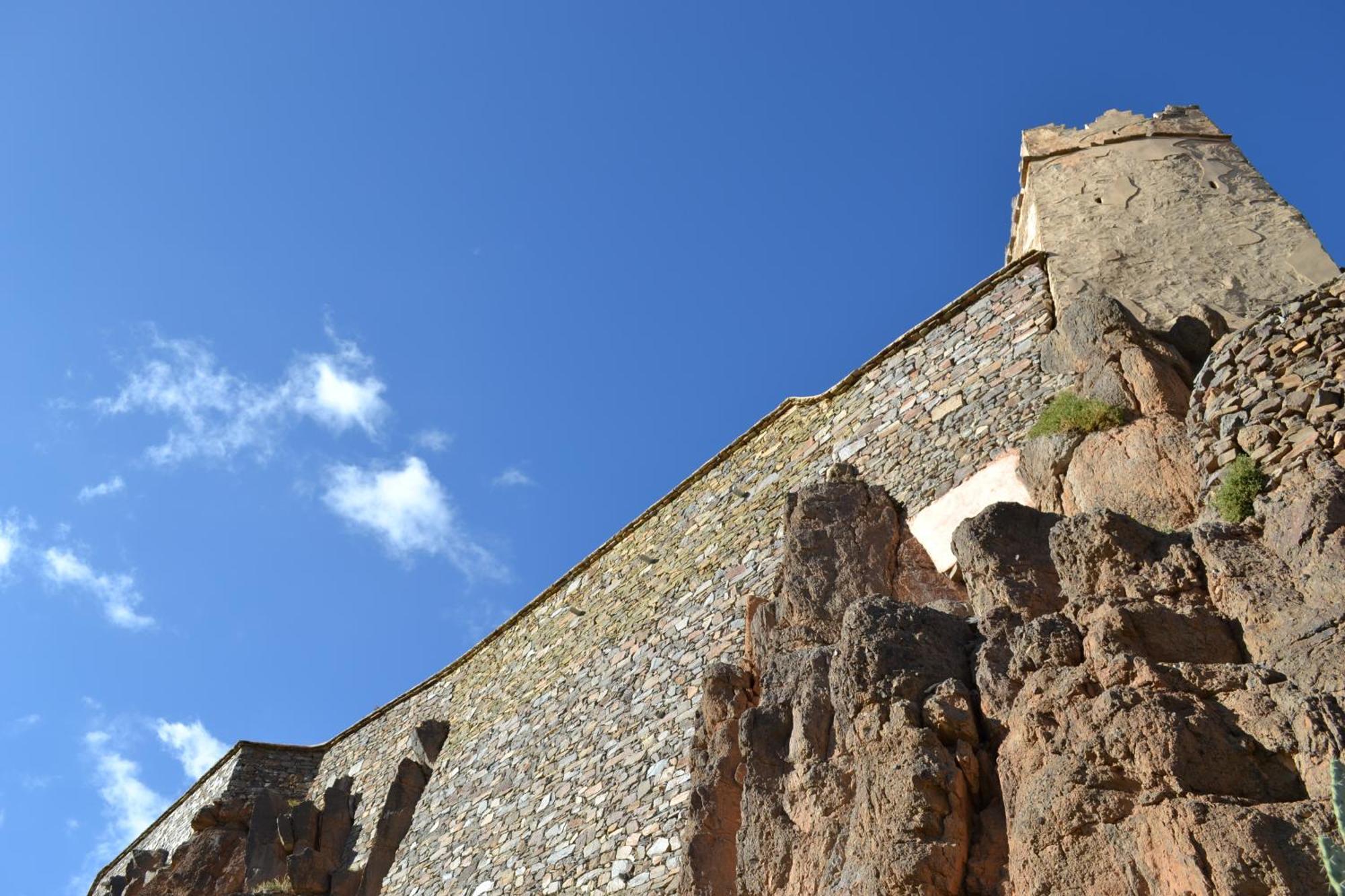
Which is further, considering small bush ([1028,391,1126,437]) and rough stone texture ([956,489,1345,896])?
small bush ([1028,391,1126,437])

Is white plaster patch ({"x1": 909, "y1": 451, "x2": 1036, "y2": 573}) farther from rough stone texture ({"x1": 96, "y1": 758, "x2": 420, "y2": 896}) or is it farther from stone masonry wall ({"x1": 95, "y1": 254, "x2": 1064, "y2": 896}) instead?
rough stone texture ({"x1": 96, "y1": 758, "x2": 420, "y2": 896})

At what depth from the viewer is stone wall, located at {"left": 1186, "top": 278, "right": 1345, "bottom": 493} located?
5.90 metres

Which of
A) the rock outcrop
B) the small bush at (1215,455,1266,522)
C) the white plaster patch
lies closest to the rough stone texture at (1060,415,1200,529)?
the small bush at (1215,455,1266,522)

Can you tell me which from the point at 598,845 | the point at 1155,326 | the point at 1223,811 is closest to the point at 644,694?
the point at 598,845

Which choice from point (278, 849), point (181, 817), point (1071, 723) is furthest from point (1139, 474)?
point (181, 817)

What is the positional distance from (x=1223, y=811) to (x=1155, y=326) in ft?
15.4

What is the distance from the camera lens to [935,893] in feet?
15.5

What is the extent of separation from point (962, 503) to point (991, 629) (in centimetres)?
268

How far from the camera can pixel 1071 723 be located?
4672 mm

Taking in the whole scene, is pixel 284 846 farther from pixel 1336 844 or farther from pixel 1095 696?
pixel 1336 844

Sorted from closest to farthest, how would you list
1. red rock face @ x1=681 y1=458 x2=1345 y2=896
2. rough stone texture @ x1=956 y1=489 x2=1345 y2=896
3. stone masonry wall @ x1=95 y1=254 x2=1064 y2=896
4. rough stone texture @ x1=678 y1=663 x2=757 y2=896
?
rough stone texture @ x1=956 y1=489 x2=1345 y2=896, red rock face @ x1=681 y1=458 x2=1345 y2=896, rough stone texture @ x1=678 y1=663 x2=757 y2=896, stone masonry wall @ x1=95 y1=254 x2=1064 y2=896

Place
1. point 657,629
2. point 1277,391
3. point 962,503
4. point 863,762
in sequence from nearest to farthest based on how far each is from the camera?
point 863,762
point 1277,391
point 962,503
point 657,629

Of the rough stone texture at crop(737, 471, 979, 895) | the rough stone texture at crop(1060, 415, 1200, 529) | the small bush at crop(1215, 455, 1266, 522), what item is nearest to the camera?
the rough stone texture at crop(737, 471, 979, 895)

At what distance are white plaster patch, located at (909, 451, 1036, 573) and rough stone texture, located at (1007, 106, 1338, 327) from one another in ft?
4.78
